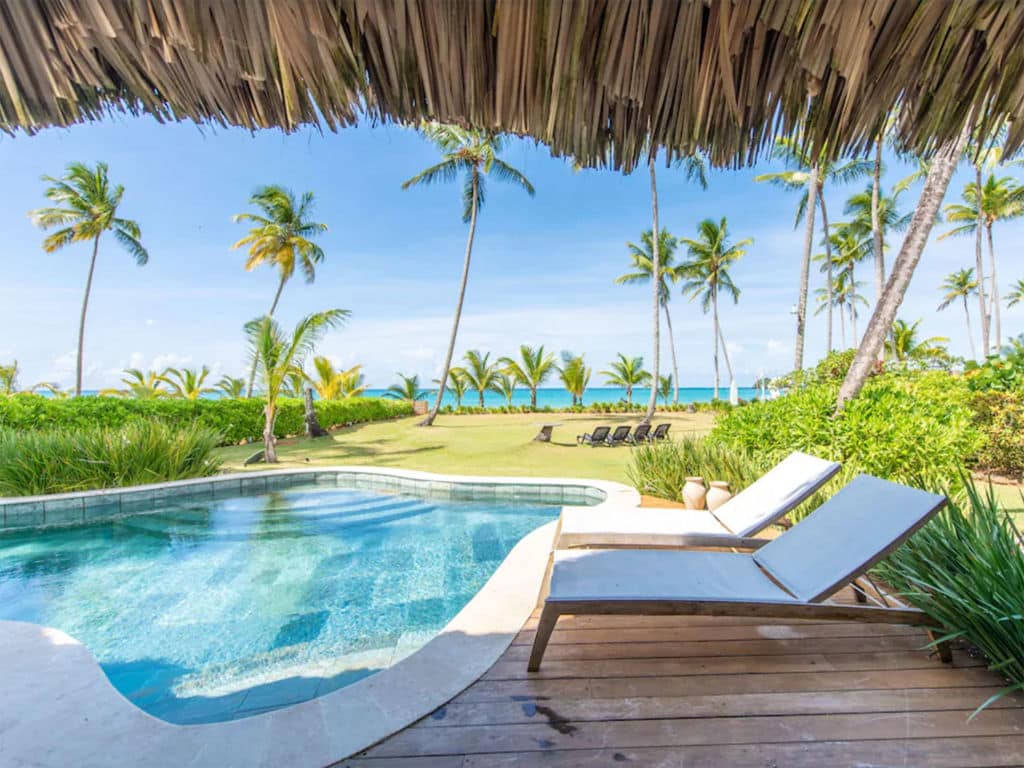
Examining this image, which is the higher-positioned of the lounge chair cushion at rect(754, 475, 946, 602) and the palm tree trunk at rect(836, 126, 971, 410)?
the palm tree trunk at rect(836, 126, 971, 410)

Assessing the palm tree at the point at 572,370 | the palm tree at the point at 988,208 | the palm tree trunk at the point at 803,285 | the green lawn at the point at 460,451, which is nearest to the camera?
the green lawn at the point at 460,451

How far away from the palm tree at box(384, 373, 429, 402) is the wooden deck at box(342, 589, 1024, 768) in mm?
24701

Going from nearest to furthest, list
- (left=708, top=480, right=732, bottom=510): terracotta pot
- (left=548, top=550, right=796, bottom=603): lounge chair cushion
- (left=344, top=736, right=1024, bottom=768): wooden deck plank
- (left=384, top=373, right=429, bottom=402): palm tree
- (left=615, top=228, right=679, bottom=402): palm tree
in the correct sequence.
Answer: (left=344, top=736, right=1024, bottom=768): wooden deck plank, (left=548, top=550, right=796, bottom=603): lounge chair cushion, (left=708, top=480, right=732, bottom=510): terracotta pot, (left=615, top=228, right=679, bottom=402): palm tree, (left=384, top=373, right=429, bottom=402): palm tree

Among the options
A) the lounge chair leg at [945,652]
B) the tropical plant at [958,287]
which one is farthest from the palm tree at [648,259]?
the lounge chair leg at [945,652]

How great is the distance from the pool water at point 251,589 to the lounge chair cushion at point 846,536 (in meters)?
2.34

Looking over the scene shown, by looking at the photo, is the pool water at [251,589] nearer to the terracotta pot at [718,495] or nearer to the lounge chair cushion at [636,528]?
the lounge chair cushion at [636,528]

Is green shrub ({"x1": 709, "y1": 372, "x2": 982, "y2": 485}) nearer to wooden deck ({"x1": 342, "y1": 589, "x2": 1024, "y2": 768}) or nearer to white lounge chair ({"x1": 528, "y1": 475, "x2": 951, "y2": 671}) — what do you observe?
white lounge chair ({"x1": 528, "y1": 475, "x2": 951, "y2": 671})

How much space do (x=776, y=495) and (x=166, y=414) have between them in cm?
1240

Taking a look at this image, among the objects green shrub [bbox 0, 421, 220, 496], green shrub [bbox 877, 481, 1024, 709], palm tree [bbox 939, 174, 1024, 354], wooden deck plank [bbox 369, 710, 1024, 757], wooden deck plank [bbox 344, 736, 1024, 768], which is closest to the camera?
wooden deck plank [bbox 344, 736, 1024, 768]

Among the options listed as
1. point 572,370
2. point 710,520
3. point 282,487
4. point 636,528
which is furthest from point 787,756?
point 572,370

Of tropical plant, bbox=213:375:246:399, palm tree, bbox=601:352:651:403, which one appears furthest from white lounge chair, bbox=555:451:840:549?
palm tree, bbox=601:352:651:403

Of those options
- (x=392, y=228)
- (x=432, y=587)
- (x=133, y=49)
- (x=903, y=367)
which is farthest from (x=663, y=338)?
(x=133, y=49)

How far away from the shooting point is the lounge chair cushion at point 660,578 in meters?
2.06

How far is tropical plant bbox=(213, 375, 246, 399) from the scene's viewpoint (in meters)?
20.8
